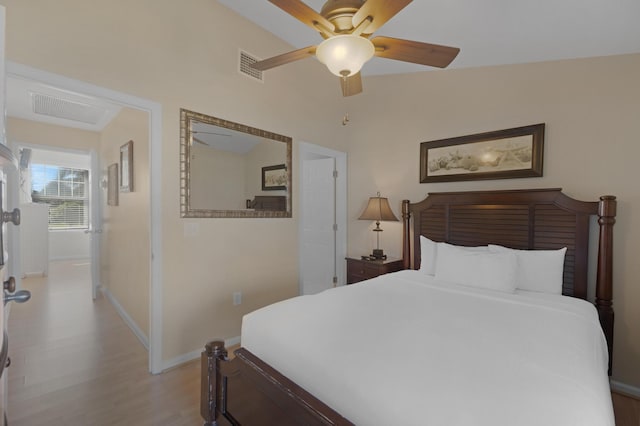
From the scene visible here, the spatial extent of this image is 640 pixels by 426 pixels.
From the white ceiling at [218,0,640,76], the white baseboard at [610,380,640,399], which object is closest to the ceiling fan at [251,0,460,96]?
the white ceiling at [218,0,640,76]

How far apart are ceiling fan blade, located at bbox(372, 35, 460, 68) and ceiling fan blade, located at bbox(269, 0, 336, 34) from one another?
0.28 meters

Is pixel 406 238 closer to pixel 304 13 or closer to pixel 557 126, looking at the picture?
pixel 557 126

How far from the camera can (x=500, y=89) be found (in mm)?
2697

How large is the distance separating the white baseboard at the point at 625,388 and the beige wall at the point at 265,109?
0.05 metres

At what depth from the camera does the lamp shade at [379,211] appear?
3.30 meters

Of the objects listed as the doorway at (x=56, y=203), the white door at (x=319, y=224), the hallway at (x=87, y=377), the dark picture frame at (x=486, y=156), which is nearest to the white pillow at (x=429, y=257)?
the dark picture frame at (x=486, y=156)

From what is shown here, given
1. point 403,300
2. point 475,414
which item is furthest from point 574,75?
point 475,414

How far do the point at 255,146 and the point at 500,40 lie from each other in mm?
2266

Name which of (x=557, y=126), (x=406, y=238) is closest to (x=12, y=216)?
(x=406, y=238)

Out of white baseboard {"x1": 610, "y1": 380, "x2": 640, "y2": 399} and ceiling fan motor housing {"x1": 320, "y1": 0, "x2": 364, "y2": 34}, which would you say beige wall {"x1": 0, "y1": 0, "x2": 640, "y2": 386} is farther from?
ceiling fan motor housing {"x1": 320, "y1": 0, "x2": 364, "y2": 34}

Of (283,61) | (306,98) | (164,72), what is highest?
(306,98)

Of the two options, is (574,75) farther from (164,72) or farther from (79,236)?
(79,236)

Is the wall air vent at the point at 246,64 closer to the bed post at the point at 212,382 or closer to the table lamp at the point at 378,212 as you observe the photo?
the table lamp at the point at 378,212

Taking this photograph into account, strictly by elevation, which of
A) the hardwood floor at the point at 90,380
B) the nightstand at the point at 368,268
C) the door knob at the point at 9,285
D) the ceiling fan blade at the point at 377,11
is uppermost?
the ceiling fan blade at the point at 377,11
